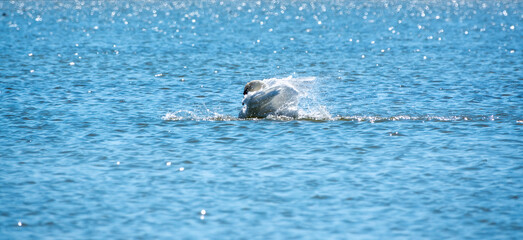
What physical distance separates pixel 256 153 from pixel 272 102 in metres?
4.43

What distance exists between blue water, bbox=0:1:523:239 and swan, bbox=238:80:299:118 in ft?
1.24

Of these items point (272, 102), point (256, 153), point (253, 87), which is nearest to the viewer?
point (256, 153)

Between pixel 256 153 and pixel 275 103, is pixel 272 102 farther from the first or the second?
pixel 256 153

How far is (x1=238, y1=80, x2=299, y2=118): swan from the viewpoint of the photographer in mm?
22328

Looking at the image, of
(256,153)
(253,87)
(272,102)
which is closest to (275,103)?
(272,102)

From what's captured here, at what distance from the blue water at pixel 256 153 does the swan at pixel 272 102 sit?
38 centimetres

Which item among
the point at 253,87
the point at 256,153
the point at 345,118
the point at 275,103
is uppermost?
the point at 253,87

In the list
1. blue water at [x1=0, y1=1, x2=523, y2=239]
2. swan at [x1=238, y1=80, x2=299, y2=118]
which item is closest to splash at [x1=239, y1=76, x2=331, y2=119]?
swan at [x1=238, y1=80, x2=299, y2=118]

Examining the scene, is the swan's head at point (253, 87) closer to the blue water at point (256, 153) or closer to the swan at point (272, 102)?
the swan at point (272, 102)

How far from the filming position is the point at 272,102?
2242 cm

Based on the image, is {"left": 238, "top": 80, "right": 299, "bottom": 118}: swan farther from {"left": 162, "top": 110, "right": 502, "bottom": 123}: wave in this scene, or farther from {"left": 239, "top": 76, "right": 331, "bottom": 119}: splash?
{"left": 162, "top": 110, "right": 502, "bottom": 123}: wave

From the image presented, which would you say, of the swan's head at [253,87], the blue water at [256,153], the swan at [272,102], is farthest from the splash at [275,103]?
the blue water at [256,153]

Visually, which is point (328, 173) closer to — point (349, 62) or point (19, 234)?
point (19, 234)

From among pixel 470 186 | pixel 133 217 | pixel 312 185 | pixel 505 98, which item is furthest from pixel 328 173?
pixel 505 98
